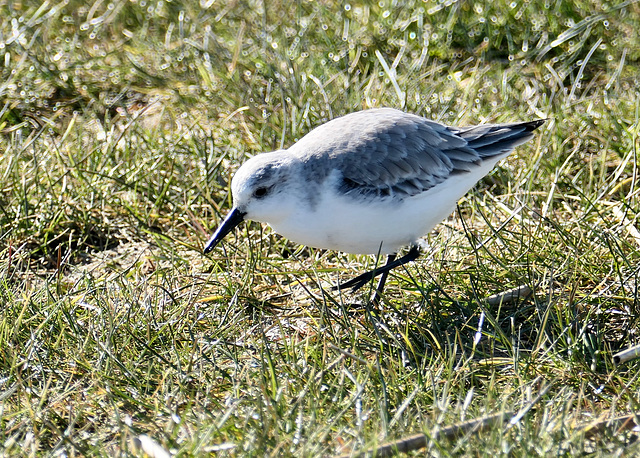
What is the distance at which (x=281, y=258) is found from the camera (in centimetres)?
455

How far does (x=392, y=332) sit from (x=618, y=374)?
3.10 ft

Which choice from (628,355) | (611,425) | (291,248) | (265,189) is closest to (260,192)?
(265,189)

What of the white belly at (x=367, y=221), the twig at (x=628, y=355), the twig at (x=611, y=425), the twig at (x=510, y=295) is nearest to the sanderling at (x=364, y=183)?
the white belly at (x=367, y=221)

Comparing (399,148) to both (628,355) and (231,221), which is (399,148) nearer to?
(231,221)

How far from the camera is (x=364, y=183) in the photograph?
390 centimetres

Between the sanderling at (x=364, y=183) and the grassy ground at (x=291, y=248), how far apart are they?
264 millimetres

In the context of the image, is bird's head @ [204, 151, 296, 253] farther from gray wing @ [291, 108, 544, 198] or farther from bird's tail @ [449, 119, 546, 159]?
bird's tail @ [449, 119, 546, 159]

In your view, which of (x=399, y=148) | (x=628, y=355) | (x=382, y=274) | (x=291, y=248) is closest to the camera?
(x=628, y=355)

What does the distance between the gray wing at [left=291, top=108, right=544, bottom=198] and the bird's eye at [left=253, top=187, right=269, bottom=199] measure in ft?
0.83

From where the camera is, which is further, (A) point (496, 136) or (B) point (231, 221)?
(A) point (496, 136)

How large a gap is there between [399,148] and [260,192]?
720mm

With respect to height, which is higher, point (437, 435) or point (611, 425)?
point (437, 435)

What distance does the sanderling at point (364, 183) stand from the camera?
3.84m

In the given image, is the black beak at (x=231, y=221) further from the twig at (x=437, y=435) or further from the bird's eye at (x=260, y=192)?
the twig at (x=437, y=435)
